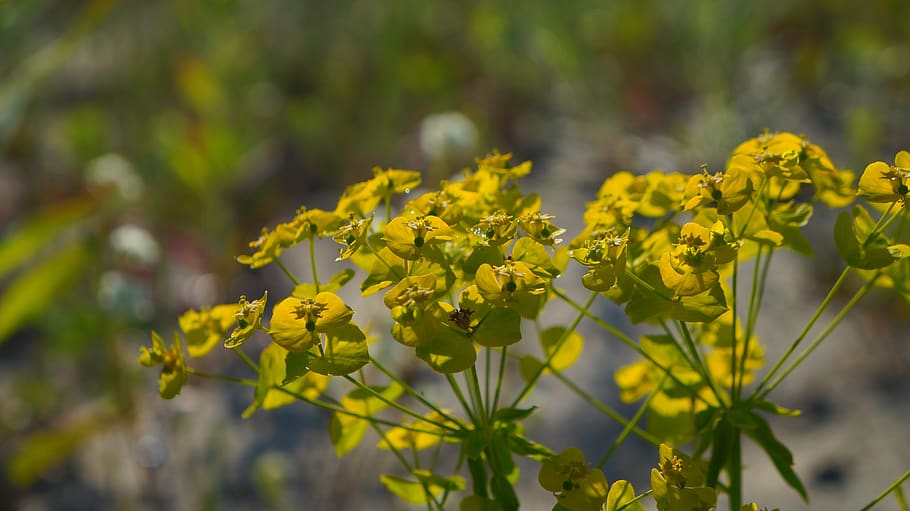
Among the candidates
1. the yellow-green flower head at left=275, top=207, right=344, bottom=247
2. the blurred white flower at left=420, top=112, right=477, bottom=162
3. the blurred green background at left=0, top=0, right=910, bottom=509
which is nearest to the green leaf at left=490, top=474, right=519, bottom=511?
the yellow-green flower head at left=275, top=207, right=344, bottom=247

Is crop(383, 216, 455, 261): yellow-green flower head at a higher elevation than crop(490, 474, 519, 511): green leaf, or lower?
higher

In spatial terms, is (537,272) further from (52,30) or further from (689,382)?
(52,30)

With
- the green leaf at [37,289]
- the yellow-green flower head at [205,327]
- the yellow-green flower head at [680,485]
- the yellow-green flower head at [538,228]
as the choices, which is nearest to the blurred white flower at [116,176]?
the green leaf at [37,289]

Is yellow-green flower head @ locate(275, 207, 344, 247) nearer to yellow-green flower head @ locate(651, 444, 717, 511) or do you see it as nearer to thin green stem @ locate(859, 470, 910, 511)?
yellow-green flower head @ locate(651, 444, 717, 511)

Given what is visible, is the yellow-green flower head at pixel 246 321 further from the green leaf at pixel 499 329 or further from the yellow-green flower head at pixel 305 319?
the green leaf at pixel 499 329

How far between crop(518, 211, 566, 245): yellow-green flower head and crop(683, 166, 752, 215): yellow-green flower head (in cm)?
11

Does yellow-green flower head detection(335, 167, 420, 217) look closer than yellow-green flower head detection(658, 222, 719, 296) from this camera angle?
No

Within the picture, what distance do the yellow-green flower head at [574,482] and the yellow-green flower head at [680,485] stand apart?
1.9 inches

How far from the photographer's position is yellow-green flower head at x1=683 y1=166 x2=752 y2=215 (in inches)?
29.0

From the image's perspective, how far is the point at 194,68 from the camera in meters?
3.42

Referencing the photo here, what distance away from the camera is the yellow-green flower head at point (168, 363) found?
32.2 inches

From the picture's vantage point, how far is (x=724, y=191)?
0.74m

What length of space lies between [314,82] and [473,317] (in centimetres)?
387

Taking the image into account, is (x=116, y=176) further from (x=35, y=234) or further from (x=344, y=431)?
(x=344, y=431)
